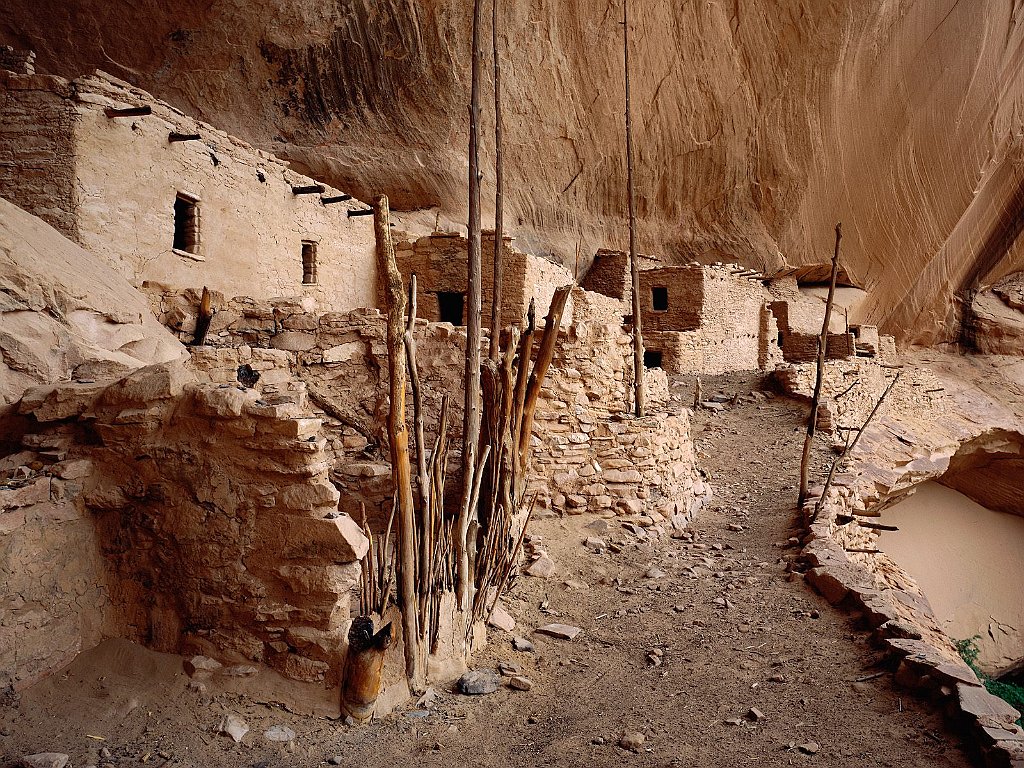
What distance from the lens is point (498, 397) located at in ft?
14.7

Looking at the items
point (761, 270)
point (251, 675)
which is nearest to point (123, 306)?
point (251, 675)

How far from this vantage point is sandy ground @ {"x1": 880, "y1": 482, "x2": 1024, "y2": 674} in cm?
1195

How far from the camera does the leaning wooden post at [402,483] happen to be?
3189mm

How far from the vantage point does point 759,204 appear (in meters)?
15.2

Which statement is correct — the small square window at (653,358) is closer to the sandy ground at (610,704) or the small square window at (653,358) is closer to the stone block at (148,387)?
the sandy ground at (610,704)

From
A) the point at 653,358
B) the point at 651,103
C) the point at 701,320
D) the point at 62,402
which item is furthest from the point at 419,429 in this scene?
the point at 651,103

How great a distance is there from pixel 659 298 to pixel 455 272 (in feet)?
18.2

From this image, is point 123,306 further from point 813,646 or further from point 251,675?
point 813,646

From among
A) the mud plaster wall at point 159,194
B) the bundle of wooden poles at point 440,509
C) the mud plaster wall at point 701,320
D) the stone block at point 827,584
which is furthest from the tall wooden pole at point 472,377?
the mud plaster wall at point 701,320

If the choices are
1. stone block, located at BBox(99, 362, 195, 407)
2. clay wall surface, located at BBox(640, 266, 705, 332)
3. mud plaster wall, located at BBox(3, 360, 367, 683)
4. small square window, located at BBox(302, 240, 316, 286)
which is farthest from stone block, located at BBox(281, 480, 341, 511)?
clay wall surface, located at BBox(640, 266, 705, 332)

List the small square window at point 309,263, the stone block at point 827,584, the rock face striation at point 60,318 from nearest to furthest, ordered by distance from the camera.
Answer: the rock face striation at point 60,318 < the stone block at point 827,584 < the small square window at point 309,263

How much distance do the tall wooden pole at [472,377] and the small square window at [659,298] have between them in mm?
10215

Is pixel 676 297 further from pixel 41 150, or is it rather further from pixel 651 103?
pixel 41 150

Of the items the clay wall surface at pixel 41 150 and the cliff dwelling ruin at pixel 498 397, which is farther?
the clay wall surface at pixel 41 150
